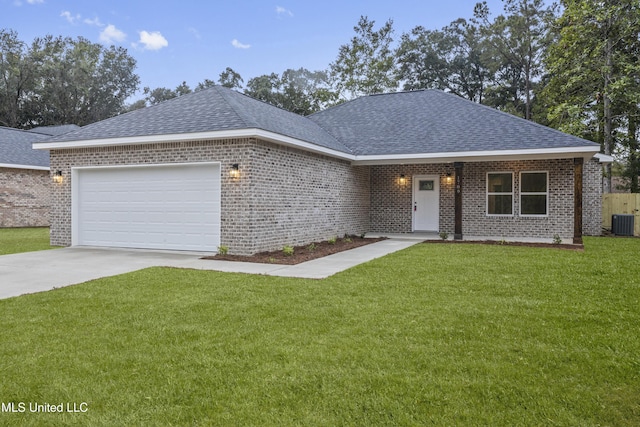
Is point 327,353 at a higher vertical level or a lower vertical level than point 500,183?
lower

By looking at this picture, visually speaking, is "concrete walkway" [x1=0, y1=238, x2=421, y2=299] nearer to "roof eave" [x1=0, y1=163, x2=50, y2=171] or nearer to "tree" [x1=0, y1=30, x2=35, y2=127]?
"roof eave" [x1=0, y1=163, x2=50, y2=171]

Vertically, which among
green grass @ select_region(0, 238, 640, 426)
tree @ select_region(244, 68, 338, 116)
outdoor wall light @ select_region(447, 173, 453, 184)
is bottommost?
green grass @ select_region(0, 238, 640, 426)

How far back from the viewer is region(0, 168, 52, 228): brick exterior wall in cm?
1922

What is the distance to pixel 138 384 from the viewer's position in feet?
10.5

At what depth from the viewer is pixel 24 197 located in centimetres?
1998

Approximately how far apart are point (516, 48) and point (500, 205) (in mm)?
21921

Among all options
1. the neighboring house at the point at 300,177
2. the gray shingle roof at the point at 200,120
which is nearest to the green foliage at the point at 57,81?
the neighboring house at the point at 300,177

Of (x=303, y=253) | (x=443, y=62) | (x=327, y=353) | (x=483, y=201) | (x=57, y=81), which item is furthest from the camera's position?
(x=57, y=81)

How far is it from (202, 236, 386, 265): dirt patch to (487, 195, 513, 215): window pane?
4.37 m

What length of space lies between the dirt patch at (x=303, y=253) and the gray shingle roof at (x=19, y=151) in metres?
15.0

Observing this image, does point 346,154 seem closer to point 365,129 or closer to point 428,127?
point 365,129

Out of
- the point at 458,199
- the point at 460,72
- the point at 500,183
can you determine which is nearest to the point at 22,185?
the point at 458,199

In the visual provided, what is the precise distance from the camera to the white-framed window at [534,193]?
14.2 m

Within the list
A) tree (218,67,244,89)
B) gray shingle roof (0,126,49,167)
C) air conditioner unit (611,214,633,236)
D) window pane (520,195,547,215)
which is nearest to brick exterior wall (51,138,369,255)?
window pane (520,195,547,215)
